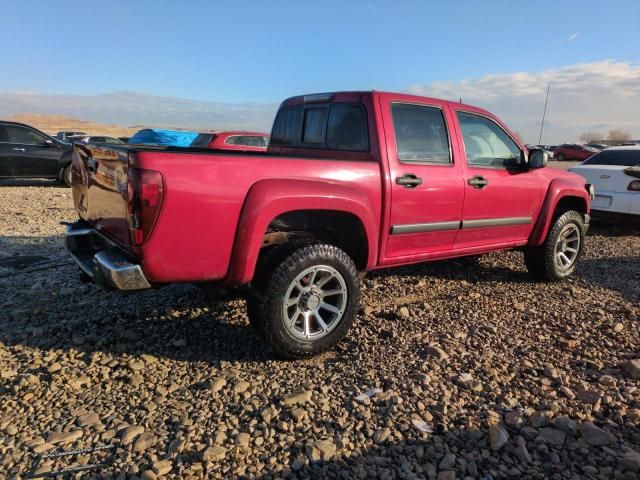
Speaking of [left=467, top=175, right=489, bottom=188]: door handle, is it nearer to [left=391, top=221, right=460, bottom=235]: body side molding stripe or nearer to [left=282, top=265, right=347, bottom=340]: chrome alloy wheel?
[left=391, top=221, right=460, bottom=235]: body side molding stripe

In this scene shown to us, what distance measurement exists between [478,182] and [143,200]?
293cm

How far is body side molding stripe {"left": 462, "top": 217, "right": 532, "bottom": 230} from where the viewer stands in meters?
4.28

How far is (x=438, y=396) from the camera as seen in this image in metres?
2.87

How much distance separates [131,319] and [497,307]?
10.8ft

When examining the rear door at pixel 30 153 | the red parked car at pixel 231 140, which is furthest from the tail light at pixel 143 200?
the rear door at pixel 30 153

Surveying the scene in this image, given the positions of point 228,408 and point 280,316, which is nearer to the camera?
point 228,408

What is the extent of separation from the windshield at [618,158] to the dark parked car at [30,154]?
1187 centimetres

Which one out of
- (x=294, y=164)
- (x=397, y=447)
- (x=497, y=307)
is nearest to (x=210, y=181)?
(x=294, y=164)

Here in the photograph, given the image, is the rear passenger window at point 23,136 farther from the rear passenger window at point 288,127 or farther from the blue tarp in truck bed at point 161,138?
the rear passenger window at point 288,127

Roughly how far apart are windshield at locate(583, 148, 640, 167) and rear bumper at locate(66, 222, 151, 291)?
27.9 ft

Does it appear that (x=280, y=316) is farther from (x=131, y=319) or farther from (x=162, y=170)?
(x=131, y=319)

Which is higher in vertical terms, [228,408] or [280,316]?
[280,316]

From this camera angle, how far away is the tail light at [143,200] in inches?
102

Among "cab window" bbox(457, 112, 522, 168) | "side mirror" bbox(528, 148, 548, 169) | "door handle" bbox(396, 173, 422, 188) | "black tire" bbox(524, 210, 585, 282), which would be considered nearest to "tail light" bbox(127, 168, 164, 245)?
"door handle" bbox(396, 173, 422, 188)
